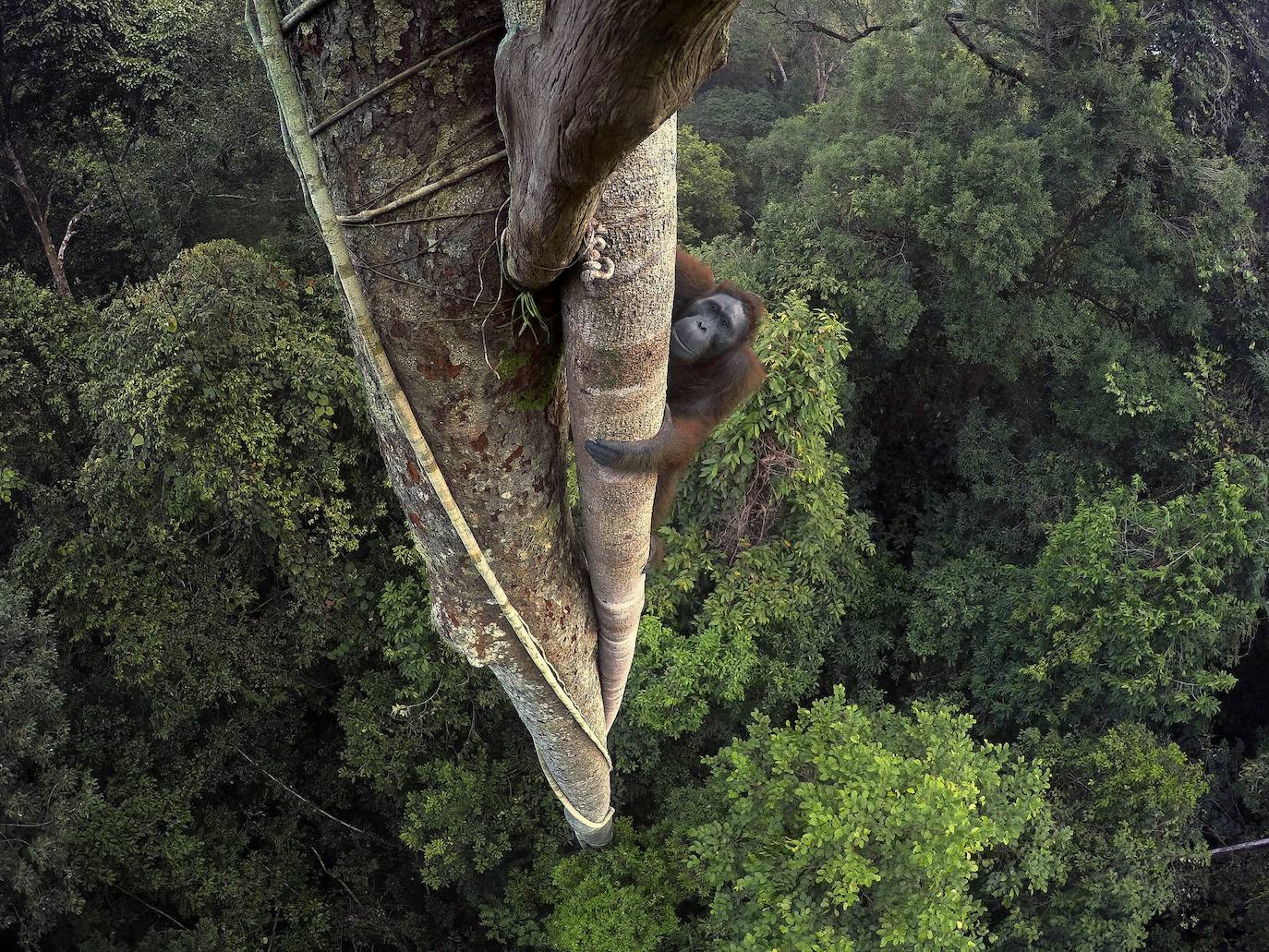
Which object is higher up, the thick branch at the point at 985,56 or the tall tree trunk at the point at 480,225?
the tall tree trunk at the point at 480,225

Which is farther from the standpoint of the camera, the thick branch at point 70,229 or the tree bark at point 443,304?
the thick branch at point 70,229

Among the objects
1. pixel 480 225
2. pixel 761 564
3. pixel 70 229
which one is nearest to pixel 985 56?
pixel 761 564

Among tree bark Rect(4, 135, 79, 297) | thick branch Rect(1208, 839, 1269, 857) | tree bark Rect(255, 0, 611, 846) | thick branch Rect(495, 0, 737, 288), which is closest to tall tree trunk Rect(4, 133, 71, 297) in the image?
tree bark Rect(4, 135, 79, 297)

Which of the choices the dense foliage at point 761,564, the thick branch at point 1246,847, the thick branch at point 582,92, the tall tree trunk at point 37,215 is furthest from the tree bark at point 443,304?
the tall tree trunk at point 37,215

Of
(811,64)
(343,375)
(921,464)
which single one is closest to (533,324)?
(343,375)

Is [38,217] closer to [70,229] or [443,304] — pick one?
[70,229]

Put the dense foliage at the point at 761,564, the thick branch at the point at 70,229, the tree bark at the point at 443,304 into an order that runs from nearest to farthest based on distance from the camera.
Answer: the tree bark at the point at 443,304 < the dense foliage at the point at 761,564 < the thick branch at the point at 70,229

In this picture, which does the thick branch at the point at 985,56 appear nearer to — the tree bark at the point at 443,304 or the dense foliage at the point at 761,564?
the dense foliage at the point at 761,564

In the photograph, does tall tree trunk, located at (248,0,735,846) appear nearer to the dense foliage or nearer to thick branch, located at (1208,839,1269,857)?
the dense foliage
